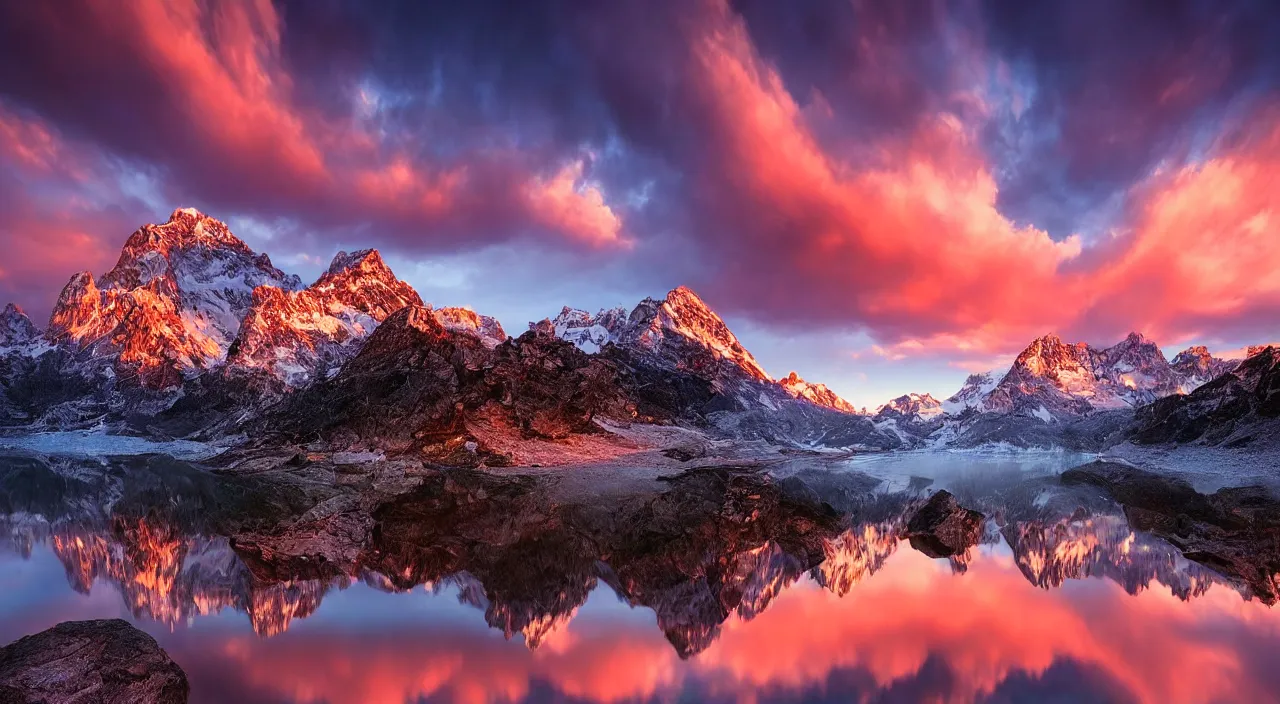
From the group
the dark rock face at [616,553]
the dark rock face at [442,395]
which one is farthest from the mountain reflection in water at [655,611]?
the dark rock face at [442,395]

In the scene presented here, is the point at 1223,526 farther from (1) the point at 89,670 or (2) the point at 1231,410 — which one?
(2) the point at 1231,410

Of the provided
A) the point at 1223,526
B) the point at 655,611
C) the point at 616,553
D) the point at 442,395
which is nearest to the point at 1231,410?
the point at 1223,526

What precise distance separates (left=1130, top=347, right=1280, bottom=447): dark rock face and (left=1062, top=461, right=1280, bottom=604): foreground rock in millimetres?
106924

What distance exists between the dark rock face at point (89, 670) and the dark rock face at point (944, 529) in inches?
1072

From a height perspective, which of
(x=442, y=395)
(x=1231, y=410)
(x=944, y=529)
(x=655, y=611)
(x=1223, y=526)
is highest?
(x=1231, y=410)

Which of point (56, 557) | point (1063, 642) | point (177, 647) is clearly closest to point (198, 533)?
point (56, 557)

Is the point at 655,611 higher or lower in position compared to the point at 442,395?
lower

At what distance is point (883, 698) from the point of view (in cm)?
1223

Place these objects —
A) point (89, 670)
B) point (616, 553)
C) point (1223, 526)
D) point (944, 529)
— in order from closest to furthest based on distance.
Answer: point (89, 670) → point (616, 553) → point (944, 529) → point (1223, 526)

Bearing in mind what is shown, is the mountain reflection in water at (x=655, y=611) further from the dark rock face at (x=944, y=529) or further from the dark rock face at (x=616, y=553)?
the dark rock face at (x=944, y=529)

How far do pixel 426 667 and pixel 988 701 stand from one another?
12.0 m

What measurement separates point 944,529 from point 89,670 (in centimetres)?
3497

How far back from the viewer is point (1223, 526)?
118 feet

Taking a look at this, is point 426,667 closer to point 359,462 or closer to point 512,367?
point 359,462
